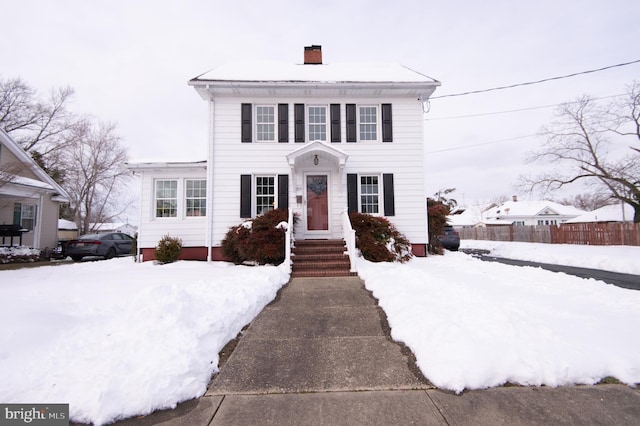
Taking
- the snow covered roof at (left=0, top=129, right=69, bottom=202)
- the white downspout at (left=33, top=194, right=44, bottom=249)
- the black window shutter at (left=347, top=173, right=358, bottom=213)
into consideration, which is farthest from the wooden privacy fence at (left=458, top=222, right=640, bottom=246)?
the white downspout at (left=33, top=194, right=44, bottom=249)

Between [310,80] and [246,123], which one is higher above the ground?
[310,80]

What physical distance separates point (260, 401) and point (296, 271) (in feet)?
17.5

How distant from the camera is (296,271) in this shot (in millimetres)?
Result: 7906

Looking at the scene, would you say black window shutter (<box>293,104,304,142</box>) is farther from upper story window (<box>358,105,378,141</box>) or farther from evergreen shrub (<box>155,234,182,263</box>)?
evergreen shrub (<box>155,234,182,263</box>)

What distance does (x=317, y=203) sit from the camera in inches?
420

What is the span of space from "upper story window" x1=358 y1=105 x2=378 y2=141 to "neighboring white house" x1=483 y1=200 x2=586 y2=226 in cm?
4382

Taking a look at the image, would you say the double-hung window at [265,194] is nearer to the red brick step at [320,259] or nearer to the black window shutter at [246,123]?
the black window shutter at [246,123]

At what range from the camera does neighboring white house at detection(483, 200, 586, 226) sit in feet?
151

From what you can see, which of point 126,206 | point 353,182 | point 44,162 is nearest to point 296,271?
point 353,182

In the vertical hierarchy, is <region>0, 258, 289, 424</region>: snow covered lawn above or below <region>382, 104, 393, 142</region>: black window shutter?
below

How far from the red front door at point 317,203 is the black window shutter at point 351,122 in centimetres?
175

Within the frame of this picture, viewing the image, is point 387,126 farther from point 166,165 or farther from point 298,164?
point 166,165

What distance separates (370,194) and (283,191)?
3176 millimetres

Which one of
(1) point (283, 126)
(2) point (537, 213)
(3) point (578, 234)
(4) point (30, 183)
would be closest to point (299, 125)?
(1) point (283, 126)
